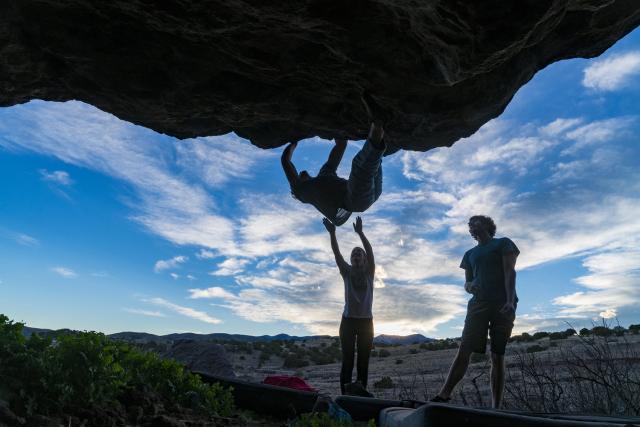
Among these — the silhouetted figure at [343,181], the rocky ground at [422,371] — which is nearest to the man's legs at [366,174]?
the silhouetted figure at [343,181]

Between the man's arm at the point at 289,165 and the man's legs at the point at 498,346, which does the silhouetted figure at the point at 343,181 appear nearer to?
the man's arm at the point at 289,165

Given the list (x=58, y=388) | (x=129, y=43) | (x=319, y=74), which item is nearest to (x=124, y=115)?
(x=129, y=43)

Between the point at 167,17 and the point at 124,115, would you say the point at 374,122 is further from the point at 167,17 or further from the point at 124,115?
the point at 124,115

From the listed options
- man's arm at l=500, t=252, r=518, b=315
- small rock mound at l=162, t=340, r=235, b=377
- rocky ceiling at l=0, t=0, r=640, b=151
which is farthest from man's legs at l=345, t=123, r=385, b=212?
small rock mound at l=162, t=340, r=235, b=377

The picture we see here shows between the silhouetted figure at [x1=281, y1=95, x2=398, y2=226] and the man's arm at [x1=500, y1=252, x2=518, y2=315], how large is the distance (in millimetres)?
2140

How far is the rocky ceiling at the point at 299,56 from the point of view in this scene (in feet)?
15.5

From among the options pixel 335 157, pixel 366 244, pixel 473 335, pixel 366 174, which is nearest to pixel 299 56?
pixel 366 174

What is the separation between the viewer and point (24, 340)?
3.67 meters

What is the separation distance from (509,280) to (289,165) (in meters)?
4.06

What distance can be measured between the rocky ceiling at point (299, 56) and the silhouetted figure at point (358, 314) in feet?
6.98

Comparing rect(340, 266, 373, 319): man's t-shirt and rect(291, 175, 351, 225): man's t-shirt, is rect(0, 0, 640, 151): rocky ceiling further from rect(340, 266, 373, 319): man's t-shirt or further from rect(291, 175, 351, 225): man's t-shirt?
rect(340, 266, 373, 319): man's t-shirt

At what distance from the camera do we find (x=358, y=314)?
7535 millimetres

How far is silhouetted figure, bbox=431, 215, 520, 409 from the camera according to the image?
662 cm

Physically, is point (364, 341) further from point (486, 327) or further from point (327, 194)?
point (327, 194)
